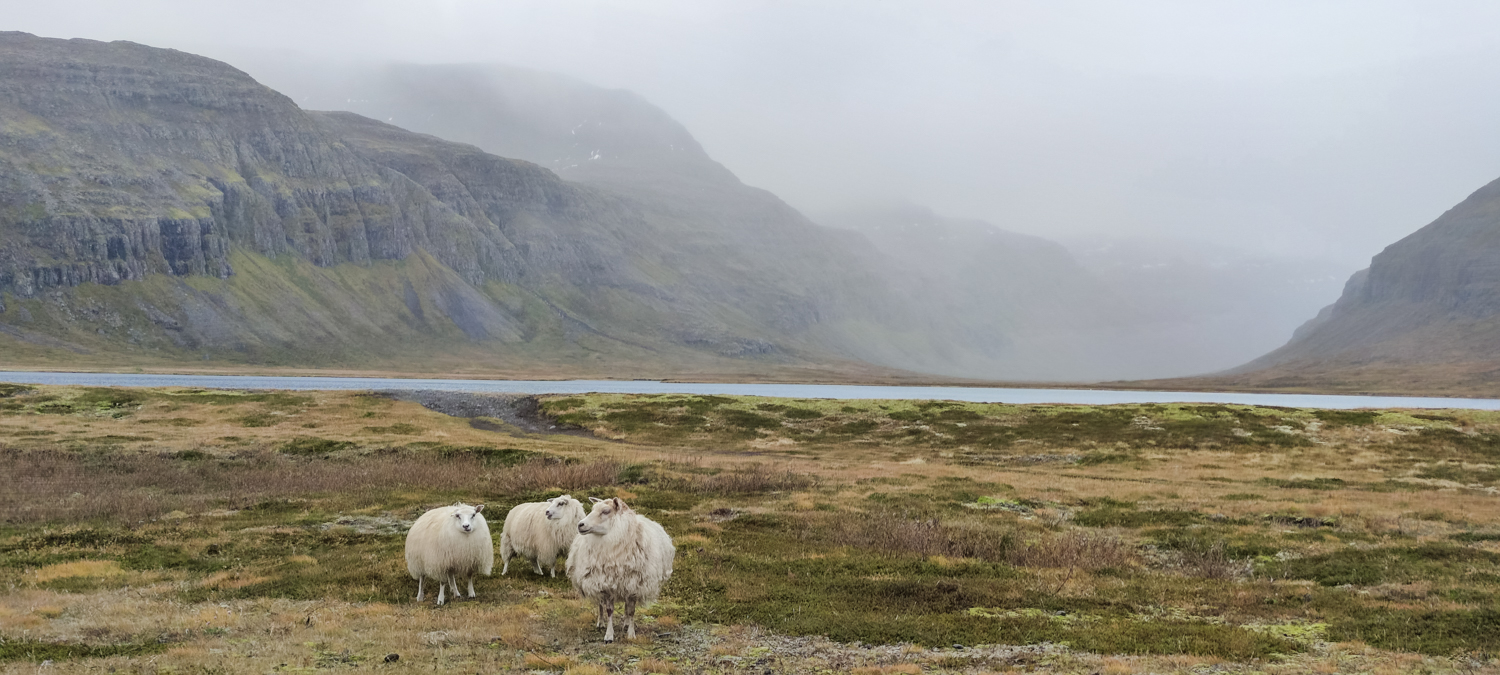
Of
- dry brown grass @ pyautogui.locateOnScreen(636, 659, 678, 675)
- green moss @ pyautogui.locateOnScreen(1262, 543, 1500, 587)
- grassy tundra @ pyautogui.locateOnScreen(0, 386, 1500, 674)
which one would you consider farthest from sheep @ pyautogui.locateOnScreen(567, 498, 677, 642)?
green moss @ pyautogui.locateOnScreen(1262, 543, 1500, 587)

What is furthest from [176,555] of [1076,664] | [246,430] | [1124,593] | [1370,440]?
[1370,440]

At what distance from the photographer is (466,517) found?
19.8 m

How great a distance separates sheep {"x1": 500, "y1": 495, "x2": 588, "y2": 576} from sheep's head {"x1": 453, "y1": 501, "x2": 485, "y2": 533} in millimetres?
2537

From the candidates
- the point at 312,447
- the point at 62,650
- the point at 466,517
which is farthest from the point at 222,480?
the point at 62,650

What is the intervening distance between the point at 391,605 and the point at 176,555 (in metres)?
10.2

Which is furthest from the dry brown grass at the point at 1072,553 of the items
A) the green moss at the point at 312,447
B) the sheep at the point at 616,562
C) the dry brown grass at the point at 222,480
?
the green moss at the point at 312,447

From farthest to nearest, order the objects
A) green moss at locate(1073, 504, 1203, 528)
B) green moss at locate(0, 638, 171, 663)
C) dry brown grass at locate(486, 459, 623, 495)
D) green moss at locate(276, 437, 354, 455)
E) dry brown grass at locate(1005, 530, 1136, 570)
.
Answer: green moss at locate(276, 437, 354, 455) < dry brown grass at locate(486, 459, 623, 495) < green moss at locate(1073, 504, 1203, 528) < dry brown grass at locate(1005, 530, 1136, 570) < green moss at locate(0, 638, 171, 663)

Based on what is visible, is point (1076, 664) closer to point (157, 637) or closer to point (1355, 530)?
point (157, 637)

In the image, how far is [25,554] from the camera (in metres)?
24.2

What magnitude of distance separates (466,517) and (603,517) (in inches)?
164

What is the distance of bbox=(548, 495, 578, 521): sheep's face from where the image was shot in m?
21.1

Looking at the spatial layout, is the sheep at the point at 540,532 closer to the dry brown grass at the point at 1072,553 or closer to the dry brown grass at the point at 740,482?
the dry brown grass at the point at 1072,553

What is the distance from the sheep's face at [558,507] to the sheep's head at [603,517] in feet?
11.7

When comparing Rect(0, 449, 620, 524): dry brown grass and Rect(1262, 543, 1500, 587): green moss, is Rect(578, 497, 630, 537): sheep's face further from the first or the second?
Rect(0, 449, 620, 524): dry brown grass
